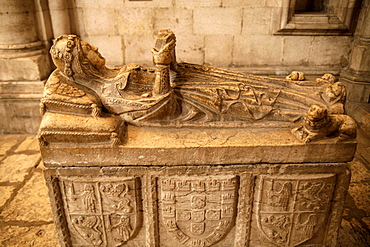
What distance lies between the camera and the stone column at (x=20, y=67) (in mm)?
4137

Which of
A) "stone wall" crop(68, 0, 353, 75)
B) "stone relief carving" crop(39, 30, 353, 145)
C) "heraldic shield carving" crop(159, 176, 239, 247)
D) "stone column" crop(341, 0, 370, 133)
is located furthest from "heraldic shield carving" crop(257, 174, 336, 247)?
"stone wall" crop(68, 0, 353, 75)

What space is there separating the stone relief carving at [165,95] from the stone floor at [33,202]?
68 cm

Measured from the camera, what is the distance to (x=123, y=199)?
2.34m

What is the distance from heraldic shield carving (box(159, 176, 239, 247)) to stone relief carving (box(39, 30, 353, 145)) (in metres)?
0.48

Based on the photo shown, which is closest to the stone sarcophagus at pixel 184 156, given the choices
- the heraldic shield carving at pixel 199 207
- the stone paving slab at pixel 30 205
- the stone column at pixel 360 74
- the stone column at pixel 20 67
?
the heraldic shield carving at pixel 199 207

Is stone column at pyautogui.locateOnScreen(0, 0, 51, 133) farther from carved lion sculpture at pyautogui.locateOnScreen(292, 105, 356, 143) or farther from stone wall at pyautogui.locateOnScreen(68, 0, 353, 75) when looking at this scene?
carved lion sculpture at pyautogui.locateOnScreen(292, 105, 356, 143)

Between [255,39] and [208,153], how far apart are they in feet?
9.91

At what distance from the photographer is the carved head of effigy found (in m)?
2.30

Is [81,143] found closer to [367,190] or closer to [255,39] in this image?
[367,190]

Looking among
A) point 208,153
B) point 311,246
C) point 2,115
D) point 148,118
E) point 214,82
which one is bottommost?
point 311,246

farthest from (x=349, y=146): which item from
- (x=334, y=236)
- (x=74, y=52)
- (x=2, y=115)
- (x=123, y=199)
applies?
(x=2, y=115)

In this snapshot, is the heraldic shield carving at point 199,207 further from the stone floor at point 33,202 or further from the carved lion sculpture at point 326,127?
the stone floor at point 33,202

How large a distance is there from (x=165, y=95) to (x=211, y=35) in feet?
8.68

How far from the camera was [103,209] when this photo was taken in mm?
2375
